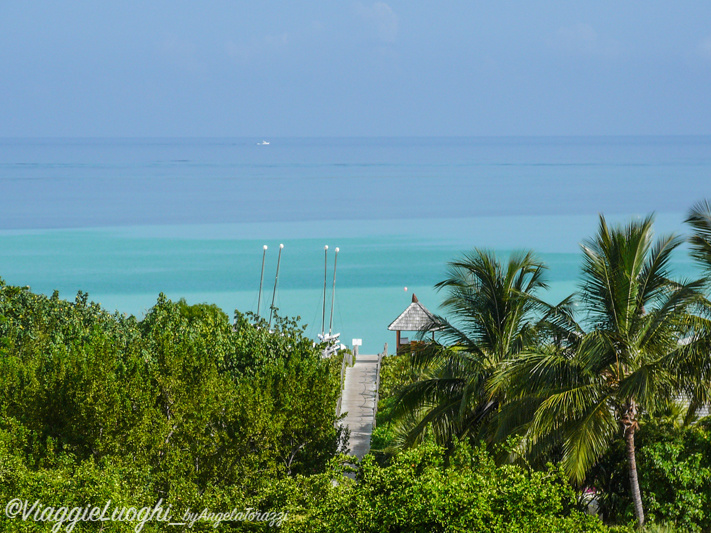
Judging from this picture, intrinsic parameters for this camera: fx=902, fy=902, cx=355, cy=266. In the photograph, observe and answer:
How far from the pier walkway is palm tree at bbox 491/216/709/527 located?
8606 mm

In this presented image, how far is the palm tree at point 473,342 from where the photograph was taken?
1566 cm

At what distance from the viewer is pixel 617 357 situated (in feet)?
42.5

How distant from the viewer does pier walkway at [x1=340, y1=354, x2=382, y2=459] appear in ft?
76.7

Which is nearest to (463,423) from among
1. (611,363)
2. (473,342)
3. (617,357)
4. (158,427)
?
(473,342)

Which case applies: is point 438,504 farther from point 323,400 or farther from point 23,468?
point 323,400

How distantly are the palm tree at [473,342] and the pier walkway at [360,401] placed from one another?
17.0 ft

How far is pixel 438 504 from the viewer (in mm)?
9562

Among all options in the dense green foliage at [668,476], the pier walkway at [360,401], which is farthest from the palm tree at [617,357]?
the pier walkway at [360,401]

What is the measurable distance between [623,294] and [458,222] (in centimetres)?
9042

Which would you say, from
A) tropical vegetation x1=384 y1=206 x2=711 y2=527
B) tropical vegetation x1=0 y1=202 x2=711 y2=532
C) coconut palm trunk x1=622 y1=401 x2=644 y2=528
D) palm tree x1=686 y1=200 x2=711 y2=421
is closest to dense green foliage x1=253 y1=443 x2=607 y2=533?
tropical vegetation x1=0 y1=202 x2=711 y2=532

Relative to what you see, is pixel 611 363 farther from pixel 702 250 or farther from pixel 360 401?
pixel 360 401

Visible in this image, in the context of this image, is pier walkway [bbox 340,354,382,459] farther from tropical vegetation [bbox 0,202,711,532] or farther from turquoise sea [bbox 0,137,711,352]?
turquoise sea [bbox 0,137,711,352]

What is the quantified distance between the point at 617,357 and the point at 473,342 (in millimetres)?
3544

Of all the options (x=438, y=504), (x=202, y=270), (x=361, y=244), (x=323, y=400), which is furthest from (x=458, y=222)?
(x=438, y=504)
